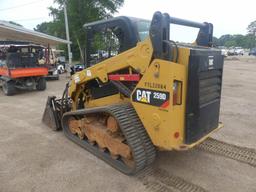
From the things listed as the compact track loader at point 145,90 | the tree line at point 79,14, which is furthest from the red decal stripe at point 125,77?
the tree line at point 79,14

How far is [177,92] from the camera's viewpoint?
3.00 metres

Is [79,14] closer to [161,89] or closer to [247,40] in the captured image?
[161,89]

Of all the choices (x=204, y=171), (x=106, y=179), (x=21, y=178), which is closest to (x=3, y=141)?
(x=21, y=178)

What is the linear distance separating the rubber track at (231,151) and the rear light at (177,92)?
170cm

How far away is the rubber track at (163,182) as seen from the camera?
3.20 metres

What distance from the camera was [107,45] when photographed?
13.1 ft

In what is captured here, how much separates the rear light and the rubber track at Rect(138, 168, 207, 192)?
1.08m

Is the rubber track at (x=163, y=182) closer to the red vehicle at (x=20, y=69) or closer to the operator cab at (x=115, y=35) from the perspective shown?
the operator cab at (x=115, y=35)

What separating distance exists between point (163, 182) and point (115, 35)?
2.21 m

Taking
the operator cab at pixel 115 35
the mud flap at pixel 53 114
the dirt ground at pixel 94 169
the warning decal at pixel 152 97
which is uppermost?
the operator cab at pixel 115 35

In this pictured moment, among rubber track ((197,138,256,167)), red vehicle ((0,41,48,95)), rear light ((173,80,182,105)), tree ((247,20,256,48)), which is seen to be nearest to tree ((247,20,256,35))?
tree ((247,20,256,48))

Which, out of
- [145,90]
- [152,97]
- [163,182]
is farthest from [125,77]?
[163,182]

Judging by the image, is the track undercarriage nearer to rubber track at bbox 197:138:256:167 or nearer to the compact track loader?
the compact track loader

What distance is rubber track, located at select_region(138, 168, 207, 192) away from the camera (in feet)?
10.5
